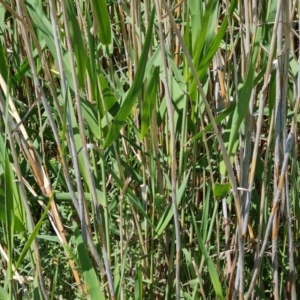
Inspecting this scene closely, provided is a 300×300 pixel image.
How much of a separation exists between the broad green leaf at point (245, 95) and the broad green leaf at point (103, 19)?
0.24m

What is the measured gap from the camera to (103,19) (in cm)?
90

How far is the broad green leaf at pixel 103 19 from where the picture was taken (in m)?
0.88

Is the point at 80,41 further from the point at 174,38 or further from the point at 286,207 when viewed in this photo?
the point at 286,207

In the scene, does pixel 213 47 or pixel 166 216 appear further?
pixel 166 216

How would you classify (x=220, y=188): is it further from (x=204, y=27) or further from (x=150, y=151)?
(x=204, y=27)

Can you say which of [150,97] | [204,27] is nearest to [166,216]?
[150,97]

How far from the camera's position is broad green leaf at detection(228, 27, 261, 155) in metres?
0.93

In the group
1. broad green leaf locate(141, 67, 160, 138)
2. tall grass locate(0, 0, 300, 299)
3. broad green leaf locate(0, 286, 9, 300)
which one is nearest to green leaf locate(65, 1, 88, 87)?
tall grass locate(0, 0, 300, 299)

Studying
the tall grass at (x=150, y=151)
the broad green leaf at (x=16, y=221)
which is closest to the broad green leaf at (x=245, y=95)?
the tall grass at (x=150, y=151)

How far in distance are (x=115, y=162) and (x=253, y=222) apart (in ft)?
1.23

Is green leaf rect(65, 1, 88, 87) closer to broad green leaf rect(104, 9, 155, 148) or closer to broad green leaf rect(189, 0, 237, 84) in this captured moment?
broad green leaf rect(104, 9, 155, 148)

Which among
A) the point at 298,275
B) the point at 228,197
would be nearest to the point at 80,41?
the point at 228,197

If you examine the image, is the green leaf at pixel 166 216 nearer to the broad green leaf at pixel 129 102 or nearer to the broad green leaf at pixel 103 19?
the broad green leaf at pixel 129 102

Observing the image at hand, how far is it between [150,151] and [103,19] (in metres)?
0.28
